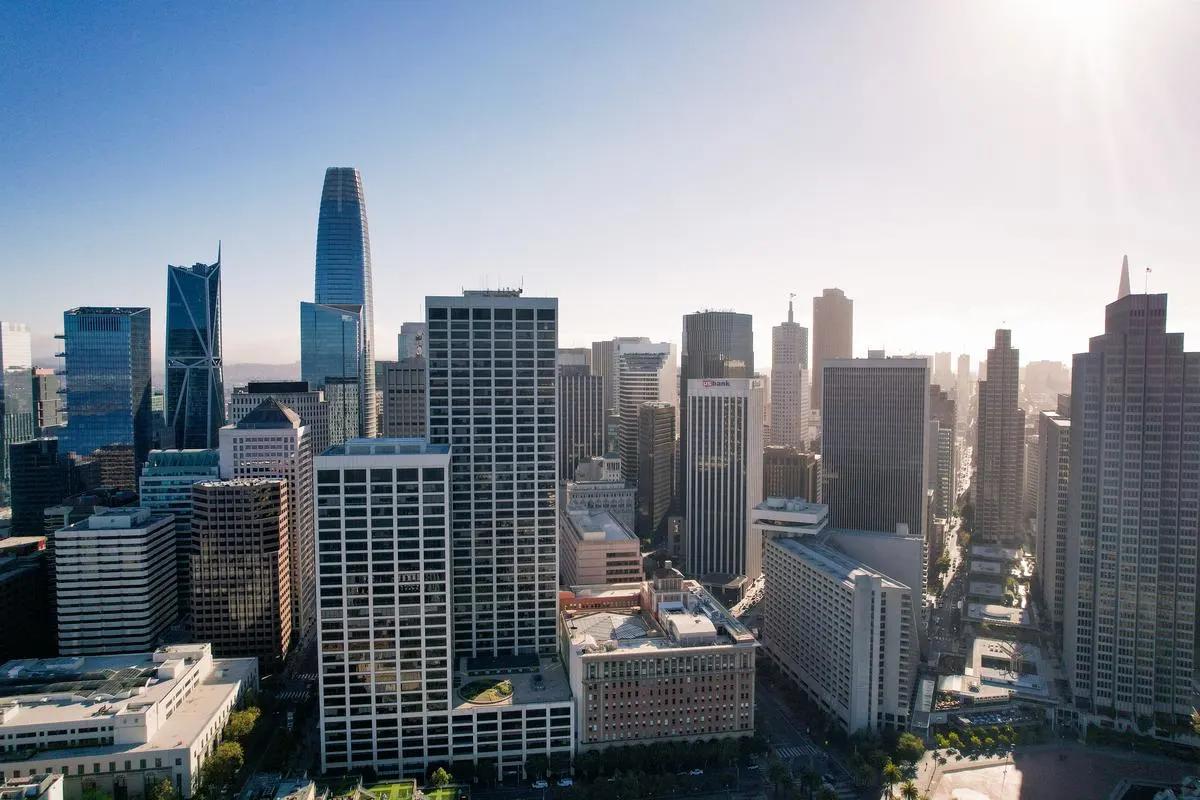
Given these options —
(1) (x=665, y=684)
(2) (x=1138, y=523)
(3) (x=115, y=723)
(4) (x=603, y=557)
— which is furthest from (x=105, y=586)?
(2) (x=1138, y=523)

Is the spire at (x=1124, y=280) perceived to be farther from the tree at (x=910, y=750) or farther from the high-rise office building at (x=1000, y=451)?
the high-rise office building at (x=1000, y=451)

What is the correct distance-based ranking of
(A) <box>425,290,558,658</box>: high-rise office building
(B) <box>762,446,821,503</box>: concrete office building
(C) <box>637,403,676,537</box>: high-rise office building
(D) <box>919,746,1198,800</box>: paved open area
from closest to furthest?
1. (D) <box>919,746,1198,800</box>: paved open area
2. (A) <box>425,290,558,658</box>: high-rise office building
3. (B) <box>762,446,821,503</box>: concrete office building
4. (C) <box>637,403,676,537</box>: high-rise office building

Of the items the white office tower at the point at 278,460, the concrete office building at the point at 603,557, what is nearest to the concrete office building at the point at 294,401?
the white office tower at the point at 278,460

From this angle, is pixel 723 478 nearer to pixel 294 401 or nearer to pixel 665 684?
pixel 665 684

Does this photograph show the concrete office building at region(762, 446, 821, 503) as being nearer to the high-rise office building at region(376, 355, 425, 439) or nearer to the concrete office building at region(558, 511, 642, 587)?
the concrete office building at region(558, 511, 642, 587)

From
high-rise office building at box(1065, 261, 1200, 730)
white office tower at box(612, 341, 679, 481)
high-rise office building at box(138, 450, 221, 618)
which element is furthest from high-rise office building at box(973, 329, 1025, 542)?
high-rise office building at box(138, 450, 221, 618)

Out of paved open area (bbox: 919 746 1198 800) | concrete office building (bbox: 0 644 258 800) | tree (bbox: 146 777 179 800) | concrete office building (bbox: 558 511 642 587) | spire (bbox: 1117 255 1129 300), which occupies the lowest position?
paved open area (bbox: 919 746 1198 800)

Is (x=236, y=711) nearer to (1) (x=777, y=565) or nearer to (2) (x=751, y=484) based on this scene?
(1) (x=777, y=565)
